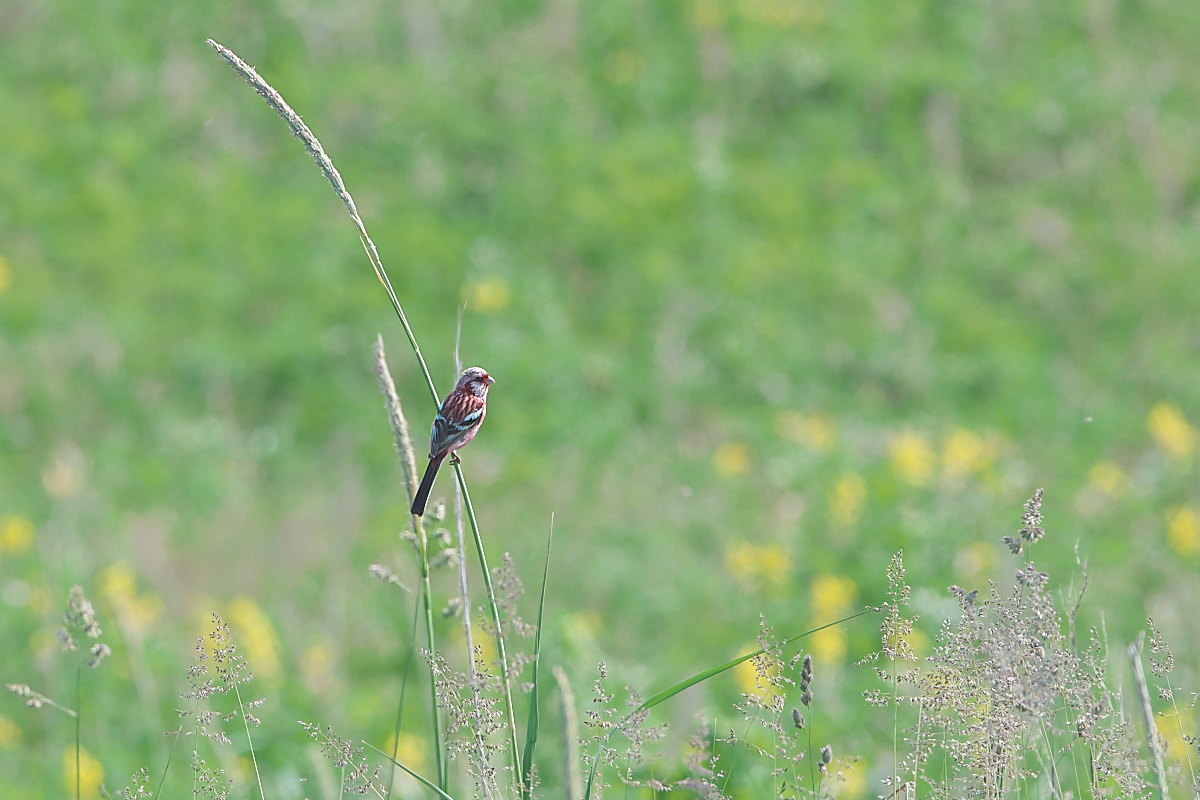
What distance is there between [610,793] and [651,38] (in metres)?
10.0

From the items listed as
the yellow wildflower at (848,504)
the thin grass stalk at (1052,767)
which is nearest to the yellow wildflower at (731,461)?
the yellow wildflower at (848,504)

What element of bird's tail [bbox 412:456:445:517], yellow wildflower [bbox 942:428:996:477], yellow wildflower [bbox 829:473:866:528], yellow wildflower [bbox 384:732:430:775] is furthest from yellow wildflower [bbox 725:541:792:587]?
bird's tail [bbox 412:456:445:517]

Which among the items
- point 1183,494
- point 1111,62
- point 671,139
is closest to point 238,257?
point 671,139

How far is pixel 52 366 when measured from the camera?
→ 9.09 m

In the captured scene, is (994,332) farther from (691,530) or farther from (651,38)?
(651,38)

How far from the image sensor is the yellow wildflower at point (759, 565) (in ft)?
22.4

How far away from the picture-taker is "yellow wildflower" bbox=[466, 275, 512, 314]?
9.48m

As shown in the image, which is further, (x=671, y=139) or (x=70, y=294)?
(x=671, y=139)

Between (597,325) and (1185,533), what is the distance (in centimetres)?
444

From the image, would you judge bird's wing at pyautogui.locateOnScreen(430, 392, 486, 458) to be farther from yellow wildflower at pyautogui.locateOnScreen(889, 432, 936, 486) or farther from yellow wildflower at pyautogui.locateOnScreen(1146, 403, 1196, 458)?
yellow wildflower at pyautogui.locateOnScreen(1146, 403, 1196, 458)

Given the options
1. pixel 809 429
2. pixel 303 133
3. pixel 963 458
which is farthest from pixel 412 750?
pixel 809 429

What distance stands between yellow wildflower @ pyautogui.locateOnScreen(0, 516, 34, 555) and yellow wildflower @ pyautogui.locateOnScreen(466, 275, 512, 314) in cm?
341

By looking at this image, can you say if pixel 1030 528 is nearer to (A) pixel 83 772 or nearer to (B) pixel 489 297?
(A) pixel 83 772

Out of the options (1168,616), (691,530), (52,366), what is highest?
(52,366)
